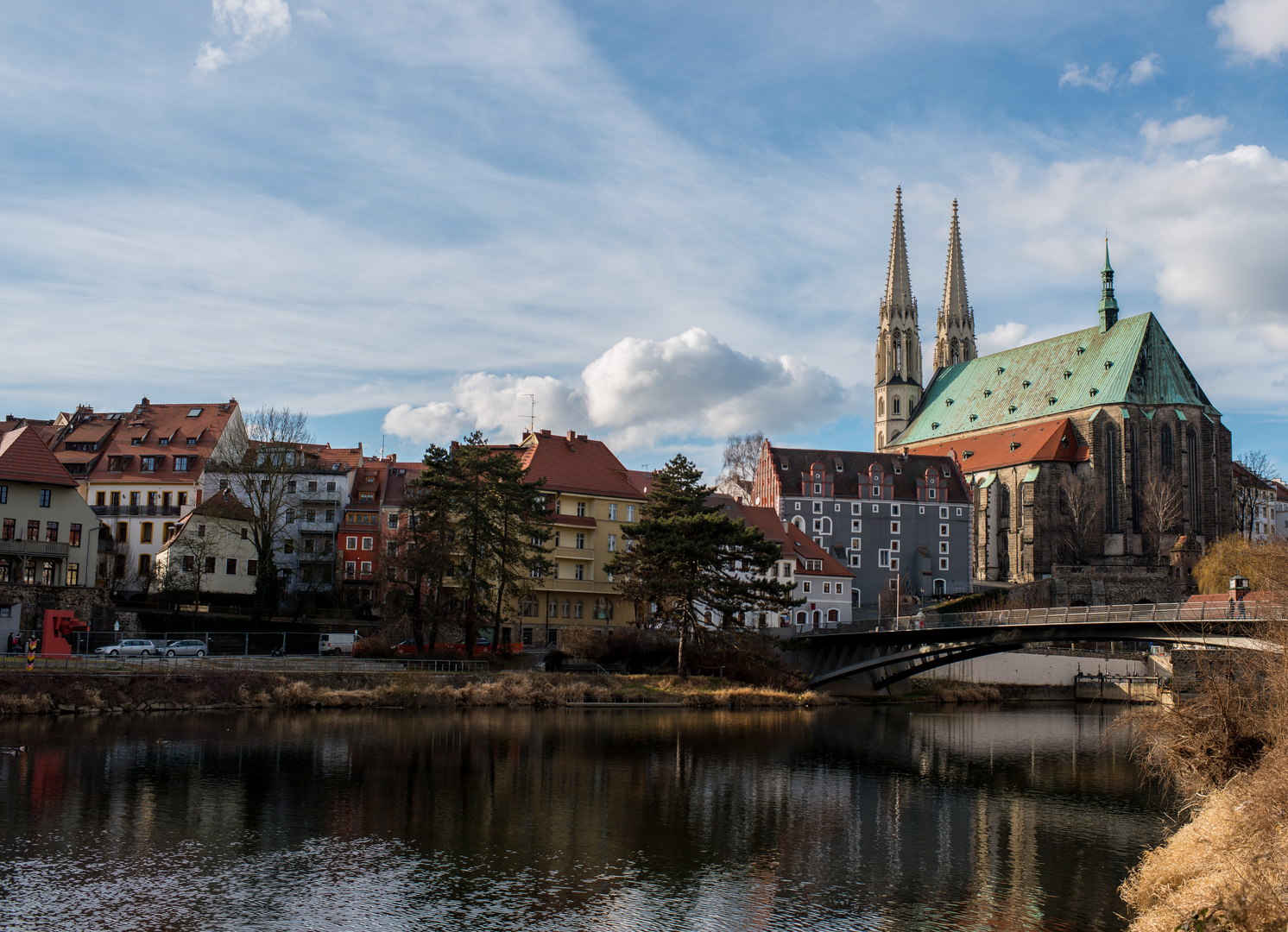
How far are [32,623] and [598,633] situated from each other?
2916cm

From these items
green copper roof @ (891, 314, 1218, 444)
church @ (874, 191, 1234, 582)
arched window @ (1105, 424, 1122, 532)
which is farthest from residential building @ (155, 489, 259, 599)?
green copper roof @ (891, 314, 1218, 444)

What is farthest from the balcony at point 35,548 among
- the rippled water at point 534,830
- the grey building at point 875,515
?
the grey building at point 875,515

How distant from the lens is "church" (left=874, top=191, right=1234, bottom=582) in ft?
374

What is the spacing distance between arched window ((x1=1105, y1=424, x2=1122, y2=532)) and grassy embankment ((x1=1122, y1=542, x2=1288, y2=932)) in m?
87.5

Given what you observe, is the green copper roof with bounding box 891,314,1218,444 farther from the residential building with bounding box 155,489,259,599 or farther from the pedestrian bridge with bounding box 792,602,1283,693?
the residential building with bounding box 155,489,259,599

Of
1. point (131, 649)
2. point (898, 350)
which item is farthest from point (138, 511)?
point (898, 350)

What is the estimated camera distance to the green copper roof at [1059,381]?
119312mm

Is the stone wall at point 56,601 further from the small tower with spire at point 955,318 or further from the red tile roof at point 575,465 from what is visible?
the small tower with spire at point 955,318

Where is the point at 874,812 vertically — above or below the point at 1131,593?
below

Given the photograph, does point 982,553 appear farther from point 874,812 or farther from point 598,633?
point 874,812

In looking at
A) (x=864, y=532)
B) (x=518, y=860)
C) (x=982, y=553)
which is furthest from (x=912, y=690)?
(x=518, y=860)

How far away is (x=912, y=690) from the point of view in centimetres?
7850

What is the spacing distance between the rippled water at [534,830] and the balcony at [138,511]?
3457cm

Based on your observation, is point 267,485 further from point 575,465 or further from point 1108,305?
point 1108,305
